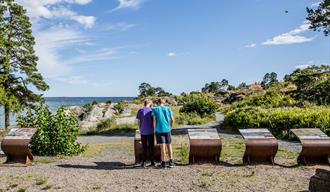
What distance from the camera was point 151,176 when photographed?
33.0 feet

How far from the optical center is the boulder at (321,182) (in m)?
6.43

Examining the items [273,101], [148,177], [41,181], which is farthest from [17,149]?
[273,101]

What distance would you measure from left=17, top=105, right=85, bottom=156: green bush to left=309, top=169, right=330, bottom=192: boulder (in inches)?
359

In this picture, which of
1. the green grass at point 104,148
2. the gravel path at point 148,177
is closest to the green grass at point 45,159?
the gravel path at point 148,177

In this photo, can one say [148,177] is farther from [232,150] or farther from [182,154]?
[232,150]

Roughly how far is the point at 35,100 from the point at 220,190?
2503 centimetres

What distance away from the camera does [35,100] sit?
3159 centimetres

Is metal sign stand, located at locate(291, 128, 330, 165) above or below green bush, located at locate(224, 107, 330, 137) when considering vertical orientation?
below

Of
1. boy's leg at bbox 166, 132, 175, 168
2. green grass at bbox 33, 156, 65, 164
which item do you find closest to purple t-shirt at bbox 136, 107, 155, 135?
boy's leg at bbox 166, 132, 175, 168

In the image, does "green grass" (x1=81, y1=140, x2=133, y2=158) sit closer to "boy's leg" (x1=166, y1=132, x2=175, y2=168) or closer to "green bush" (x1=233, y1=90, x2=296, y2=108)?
"boy's leg" (x1=166, y1=132, x2=175, y2=168)

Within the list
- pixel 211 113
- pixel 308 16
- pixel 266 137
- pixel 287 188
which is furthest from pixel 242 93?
pixel 287 188

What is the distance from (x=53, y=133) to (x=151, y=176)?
204 inches

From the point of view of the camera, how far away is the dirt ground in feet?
29.4

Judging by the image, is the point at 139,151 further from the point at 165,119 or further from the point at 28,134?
the point at 28,134
